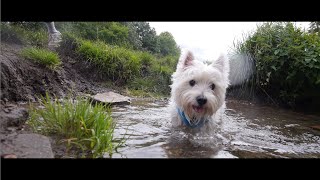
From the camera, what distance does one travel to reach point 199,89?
15.6 ft

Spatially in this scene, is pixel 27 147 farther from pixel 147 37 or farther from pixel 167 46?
pixel 167 46

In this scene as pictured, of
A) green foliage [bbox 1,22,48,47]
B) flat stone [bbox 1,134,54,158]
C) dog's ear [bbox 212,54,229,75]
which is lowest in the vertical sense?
flat stone [bbox 1,134,54,158]

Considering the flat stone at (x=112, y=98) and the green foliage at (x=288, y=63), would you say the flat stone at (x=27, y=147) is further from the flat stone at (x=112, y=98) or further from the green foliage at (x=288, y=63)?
the green foliage at (x=288, y=63)

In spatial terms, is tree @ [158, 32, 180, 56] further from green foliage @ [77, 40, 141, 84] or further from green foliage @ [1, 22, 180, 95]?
green foliage @ [77, 40, 141, 84]

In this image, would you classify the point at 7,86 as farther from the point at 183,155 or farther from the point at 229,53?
the point at 229,53

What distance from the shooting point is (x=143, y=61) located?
1296cm

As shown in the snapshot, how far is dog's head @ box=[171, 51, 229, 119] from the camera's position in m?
4.65

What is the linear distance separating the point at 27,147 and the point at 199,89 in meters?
2.77

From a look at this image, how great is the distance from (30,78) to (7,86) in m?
1.03

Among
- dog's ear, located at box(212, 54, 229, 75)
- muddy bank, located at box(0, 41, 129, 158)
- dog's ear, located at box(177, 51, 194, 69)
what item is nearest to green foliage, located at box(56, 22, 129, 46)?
muddy bank, located at box(0, 41, 129, 158)

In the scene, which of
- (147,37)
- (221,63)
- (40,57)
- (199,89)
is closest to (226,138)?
(199,89)

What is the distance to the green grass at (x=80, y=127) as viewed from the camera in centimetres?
332
